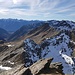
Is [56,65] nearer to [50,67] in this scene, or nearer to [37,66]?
[50,67]

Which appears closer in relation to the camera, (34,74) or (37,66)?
(34,74)

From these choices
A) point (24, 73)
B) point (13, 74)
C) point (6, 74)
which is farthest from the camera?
point (6, 74)

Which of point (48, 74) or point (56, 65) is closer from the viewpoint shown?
point (48, 74)

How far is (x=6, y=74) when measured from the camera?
5125cm

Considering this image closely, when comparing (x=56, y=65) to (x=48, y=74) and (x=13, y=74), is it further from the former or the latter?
(x=13, y=74)

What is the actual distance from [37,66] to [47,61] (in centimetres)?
274

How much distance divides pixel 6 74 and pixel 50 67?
35.7 feet

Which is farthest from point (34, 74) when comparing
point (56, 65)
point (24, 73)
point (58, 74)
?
point (56, 65)

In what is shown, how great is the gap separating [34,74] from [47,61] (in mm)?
6527

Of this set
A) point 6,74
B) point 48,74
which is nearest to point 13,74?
point 6,74

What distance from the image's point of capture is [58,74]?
44.6 m

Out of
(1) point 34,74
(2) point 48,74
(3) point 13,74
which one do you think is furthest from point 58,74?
(3) point 13,74

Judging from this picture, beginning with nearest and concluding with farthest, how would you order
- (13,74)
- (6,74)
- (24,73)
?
(24,73)
(13,74)
(6,74)

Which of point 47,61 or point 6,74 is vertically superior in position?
point 47,61
